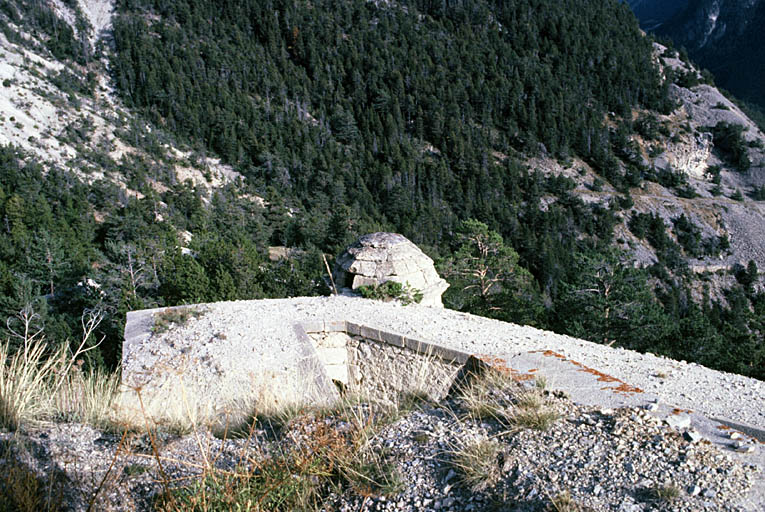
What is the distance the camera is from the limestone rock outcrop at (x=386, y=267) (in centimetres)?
1071

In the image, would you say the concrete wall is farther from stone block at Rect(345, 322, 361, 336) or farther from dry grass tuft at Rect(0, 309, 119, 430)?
dry grass tuft at Rect(0, 309, 119, 430)

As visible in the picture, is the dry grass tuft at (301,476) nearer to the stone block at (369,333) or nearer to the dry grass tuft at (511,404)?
the dry grass tuft at (511,404)

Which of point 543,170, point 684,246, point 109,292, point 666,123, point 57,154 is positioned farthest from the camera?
point 666,123

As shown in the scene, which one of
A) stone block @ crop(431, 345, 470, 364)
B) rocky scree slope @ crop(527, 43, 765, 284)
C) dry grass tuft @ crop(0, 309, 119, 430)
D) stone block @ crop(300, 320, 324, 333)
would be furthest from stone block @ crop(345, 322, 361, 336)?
rocky scree slope @ crop(527, 43, 765, 284)

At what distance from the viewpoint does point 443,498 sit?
278 centimetres

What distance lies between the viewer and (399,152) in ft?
244

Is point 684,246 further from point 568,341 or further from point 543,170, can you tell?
point 568,341

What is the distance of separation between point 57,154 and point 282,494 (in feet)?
196

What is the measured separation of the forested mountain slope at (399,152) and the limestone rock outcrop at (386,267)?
710 centimetres

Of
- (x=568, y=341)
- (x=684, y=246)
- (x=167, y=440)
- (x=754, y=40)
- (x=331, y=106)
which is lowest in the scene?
(x=684, y=246)

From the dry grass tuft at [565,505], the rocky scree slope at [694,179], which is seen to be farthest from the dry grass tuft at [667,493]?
the rocky scree slope at [694,179]

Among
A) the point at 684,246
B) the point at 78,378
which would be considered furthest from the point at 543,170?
the point at 78,378

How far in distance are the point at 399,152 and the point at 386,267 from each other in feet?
215

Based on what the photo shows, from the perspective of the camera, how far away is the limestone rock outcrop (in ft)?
35.1
